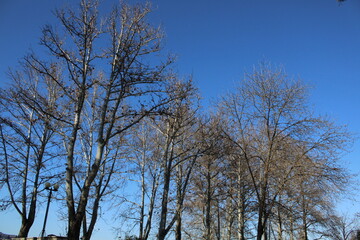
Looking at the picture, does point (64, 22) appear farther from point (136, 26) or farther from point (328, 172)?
point (328, 172)

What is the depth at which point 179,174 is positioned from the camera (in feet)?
63.1

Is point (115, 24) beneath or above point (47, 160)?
above

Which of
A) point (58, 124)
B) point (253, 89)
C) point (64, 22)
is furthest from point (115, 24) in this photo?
point (253, 89)

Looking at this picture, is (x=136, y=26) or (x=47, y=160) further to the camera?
(x=47, y=160)

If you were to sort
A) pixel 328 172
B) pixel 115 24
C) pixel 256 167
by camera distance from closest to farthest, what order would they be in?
pixel 115 24
pixel 328 172
pixel 256 167

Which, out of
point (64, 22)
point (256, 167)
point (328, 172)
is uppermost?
point (64, 22)

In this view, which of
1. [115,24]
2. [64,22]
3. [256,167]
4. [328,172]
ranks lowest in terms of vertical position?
[328,172]

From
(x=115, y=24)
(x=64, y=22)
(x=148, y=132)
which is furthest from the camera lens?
(x=148, y=132)

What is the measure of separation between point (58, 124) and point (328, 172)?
12607 millimetres

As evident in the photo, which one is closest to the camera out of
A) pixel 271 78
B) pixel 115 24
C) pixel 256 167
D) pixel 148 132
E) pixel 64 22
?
pixel 64 22

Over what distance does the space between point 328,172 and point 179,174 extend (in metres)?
8.84

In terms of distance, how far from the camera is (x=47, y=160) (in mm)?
16469

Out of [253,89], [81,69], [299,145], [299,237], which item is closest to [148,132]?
[253,89]

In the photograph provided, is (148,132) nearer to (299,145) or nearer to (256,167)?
(256,167)
